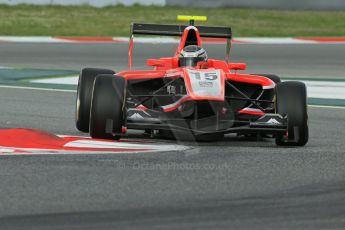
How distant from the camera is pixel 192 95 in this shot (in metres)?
8.68

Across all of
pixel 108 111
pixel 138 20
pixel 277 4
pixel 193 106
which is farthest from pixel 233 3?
pixel 108 111

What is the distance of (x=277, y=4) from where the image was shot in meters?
23.3

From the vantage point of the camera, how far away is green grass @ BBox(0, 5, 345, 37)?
21656 millimetres

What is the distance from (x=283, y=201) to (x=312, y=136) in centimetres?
351

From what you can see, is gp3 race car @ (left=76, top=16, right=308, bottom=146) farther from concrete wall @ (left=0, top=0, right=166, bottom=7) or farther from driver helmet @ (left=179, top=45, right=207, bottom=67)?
concrete wall @ (left=0, top=0, right=166, bottom=7)

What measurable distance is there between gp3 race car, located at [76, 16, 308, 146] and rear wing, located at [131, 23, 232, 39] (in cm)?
105

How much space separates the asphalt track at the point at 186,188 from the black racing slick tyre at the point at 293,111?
0.13 meters

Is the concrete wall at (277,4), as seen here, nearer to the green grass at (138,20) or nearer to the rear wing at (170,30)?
the green grass at (138,20)

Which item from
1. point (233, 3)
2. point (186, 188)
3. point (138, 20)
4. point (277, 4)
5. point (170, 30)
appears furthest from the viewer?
point (233, 3)

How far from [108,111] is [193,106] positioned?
2.29 feet

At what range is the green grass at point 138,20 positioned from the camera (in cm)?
2166

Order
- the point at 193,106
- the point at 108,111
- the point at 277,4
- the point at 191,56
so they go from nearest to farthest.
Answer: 1. the point at 108,111
2. the point at 193,106
3. the point at 191,56
4. the point at 277,4

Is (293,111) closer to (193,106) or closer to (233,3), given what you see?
(193,106)

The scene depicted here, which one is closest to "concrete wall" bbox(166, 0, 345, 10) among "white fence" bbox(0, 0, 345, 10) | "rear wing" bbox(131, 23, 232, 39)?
"white fence" bbox(0, 0, 345, 10)
